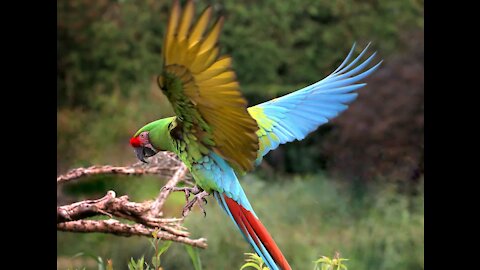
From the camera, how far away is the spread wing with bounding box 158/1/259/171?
2.93 feet

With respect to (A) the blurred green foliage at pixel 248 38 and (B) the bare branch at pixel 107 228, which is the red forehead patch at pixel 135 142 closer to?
(B) the bare branch at pixel 107 228

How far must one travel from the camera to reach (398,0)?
4.80 metres

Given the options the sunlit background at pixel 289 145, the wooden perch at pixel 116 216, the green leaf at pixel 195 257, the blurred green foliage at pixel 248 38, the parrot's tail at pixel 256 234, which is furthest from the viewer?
Result: the blurred green foliage at pixel 248 38

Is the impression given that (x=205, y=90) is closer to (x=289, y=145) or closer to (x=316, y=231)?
(x=316, y=231)

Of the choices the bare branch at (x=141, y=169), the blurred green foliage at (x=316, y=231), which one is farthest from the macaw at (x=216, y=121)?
the blurred green foliage at (x=316, y=231)

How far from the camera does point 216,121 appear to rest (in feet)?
3.41

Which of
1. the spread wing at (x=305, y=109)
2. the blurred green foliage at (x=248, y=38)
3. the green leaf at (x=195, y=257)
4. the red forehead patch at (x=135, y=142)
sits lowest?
the green leaf at (x=195, y=257)

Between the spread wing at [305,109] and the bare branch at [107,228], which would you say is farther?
the spread wing at [305,109]

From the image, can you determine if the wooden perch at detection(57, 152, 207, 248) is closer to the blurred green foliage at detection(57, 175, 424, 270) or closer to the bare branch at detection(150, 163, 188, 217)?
the bare branch at detection(150, 163, 188, 217)

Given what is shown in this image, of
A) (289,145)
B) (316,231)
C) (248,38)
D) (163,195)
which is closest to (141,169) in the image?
(163,195)

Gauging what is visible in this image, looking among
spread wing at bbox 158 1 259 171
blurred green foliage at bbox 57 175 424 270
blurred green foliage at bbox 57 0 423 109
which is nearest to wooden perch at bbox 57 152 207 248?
spread wing at bbox 158 1 259 171

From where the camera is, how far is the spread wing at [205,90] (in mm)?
893
